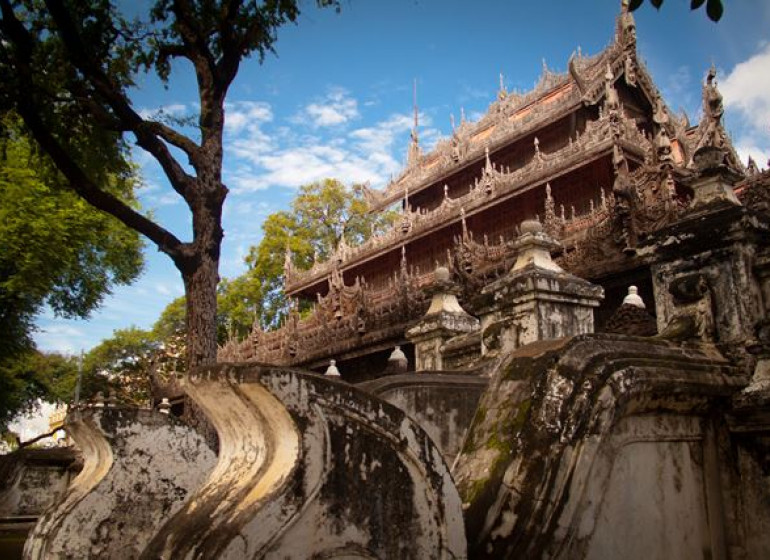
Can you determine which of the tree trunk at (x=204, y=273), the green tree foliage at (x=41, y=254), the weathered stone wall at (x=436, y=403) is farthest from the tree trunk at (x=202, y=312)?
the green tree foliage at (x=41, y=254)

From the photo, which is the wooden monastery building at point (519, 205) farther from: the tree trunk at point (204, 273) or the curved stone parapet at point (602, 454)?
the curved stone parapet at point (602, 454)

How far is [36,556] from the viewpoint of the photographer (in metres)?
3.79

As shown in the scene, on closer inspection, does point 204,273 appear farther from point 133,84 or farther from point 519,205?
point 519,205

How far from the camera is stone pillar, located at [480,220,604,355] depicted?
5.68m

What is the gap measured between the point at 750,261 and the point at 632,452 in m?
1.45

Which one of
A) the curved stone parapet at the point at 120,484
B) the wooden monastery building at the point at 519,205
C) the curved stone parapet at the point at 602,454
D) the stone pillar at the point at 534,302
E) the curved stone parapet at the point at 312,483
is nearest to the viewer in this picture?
the curved stone parapet at the point at 312,483

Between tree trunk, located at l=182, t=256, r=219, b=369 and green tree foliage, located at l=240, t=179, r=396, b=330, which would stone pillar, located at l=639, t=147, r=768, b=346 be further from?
green tree foliage, located at l=240, t=179, r=396, b=330

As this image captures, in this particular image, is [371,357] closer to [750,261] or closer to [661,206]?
[661,206]

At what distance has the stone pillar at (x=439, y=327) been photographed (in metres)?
7.66

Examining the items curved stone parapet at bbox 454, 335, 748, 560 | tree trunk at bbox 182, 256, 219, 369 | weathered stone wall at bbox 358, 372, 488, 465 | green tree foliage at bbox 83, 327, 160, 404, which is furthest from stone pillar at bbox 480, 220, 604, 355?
green tree foliage at bbox 83, 327, 160, 404

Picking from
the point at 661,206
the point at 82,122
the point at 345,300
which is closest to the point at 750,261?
the point at 661,206

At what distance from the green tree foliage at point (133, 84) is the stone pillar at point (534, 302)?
405 cm

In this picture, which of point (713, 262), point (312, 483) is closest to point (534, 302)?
point (713, 262)

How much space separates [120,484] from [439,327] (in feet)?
14.4
